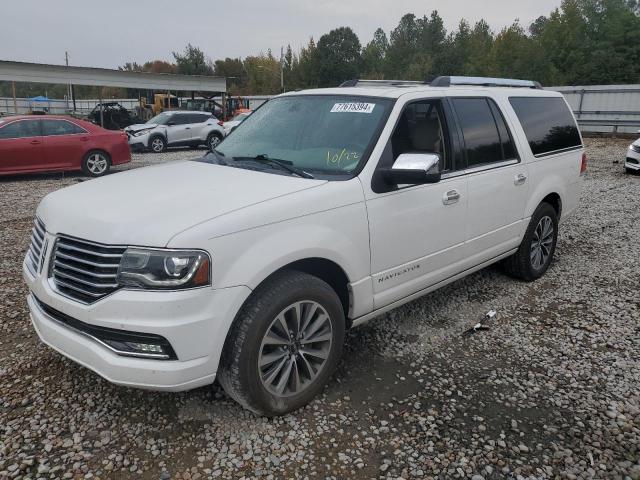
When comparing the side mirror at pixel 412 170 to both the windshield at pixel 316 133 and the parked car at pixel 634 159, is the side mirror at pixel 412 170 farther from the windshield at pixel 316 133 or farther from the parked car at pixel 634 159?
the parked car at pixel 634 159

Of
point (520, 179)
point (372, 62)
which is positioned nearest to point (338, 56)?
point (372, 62)

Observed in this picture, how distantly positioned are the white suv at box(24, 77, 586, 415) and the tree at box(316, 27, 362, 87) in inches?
2561

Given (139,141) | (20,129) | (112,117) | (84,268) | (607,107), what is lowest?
(84,268)

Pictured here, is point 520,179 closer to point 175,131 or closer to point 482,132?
point 482,132

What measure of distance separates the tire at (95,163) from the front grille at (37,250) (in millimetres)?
10100

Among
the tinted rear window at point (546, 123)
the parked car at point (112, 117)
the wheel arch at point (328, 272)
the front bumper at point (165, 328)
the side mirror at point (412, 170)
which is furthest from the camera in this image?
the parked car at point (112, 117)

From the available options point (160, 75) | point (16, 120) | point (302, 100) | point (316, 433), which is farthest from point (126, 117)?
point (316, 433)

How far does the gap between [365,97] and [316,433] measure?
91.5 inches

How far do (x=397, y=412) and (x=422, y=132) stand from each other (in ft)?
6.51

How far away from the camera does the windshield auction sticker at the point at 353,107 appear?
11.8 feet

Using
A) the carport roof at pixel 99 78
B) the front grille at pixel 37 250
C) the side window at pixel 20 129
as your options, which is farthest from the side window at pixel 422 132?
the carport roof at pixel 99 78

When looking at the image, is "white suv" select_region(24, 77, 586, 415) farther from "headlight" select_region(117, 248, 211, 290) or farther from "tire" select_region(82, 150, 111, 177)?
"tire" select_region(82, 150, 111, 177)

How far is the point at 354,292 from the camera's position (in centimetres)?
323

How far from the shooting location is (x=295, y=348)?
297 centimetres
